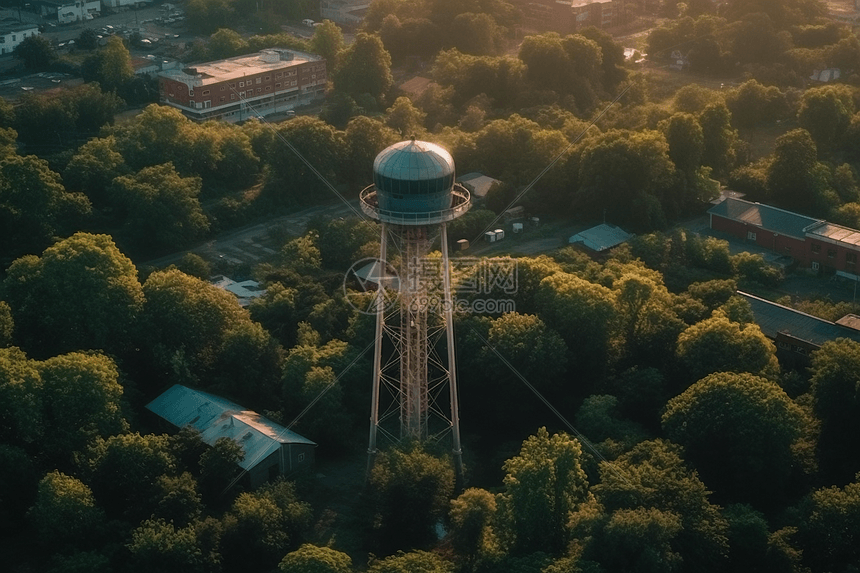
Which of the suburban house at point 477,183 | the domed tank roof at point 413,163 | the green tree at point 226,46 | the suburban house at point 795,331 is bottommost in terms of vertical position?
the suburban house at point 477,183

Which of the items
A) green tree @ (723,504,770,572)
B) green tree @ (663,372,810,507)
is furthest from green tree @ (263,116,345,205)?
green tree @ (723,504,770,572)

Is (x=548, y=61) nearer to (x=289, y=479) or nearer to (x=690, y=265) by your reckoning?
(x=690, y=265)

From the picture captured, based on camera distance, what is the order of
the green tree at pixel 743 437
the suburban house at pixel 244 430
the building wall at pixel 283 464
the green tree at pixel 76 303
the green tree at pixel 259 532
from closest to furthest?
the green tree at pixel 259 532, the green tree at pixel 743 437, the building wall at pixel 283 464, the suburban house at pixel 244 430, the green tree at pixel 76 303

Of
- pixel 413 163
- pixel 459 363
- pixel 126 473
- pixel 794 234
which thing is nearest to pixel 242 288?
pixel 459 363

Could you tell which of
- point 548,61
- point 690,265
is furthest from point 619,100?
point 690,265

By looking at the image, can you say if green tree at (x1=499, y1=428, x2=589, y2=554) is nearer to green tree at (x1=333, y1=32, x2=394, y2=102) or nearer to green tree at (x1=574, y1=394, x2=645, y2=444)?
green tree at (x1=574, y1=394, x2=645, y2=444)

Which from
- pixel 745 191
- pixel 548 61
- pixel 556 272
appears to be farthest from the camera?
pixel 548 61

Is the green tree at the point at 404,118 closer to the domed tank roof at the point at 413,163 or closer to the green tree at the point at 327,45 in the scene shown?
the green tree at the point at 327,45

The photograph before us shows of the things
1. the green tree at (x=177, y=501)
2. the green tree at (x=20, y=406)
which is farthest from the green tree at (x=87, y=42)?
the green tree at (x=177, y=501)

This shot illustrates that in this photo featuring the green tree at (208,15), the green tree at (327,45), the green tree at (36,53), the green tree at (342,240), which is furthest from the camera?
the green tree at (208,15)
